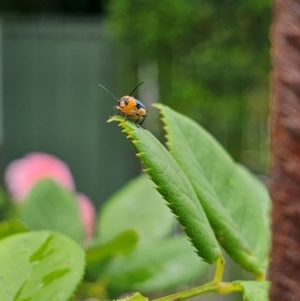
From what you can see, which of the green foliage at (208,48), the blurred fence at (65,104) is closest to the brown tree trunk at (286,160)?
the green foliage at (208,48)

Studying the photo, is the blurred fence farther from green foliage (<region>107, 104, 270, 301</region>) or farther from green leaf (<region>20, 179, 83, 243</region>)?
green foliage (<region>107, 104, 270, 301</region>)

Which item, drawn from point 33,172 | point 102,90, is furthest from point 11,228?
point 102,90

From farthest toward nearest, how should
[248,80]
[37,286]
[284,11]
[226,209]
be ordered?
[248,80] → [226,209] → [37,286] → [284,11]

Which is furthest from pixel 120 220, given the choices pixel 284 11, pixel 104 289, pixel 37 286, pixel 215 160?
pixel 284 11

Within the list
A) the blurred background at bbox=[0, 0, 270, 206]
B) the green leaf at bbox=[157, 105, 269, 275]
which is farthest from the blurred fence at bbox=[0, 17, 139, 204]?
the green leaf at bbox=[157, 105, 269, 275]

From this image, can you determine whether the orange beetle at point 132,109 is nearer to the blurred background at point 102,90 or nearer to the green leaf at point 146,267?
the green leaf at point 146,267

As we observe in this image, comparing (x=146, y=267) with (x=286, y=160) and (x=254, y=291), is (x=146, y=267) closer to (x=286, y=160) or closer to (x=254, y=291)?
(x=254, y=291)

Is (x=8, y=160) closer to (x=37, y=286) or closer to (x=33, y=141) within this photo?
(x=33, y=141)
